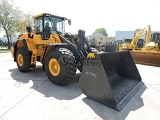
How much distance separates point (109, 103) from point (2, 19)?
26.9 m

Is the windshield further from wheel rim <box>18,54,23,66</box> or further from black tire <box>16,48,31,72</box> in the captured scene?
wheel rim <box>18,54,23,66</box>

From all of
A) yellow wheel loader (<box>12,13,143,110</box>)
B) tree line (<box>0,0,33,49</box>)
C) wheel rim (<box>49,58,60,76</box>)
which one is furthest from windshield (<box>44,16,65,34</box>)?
tree line (<box>0,0,33,49</box>)

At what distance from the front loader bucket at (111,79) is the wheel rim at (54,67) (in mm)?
1194

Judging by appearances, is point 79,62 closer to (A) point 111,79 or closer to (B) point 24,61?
(A) point 111,79

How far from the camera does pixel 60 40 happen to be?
5.56 meters

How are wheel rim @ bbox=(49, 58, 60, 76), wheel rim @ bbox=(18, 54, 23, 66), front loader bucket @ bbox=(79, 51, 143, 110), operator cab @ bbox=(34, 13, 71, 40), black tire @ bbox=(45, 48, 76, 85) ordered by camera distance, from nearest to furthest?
front loader bucket @ bbox=(79, 51, 143, 110), black tire @ bbox=(45, 48, 76, 85), wheel rim @ bbox=(49, 58, 60, 76), operator cab @ bbox=(34, 13, 71, 40), wheel rim @ bbox=(18, 54, 23, 66)

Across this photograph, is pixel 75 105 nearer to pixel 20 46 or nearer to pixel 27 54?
pixel 27 54

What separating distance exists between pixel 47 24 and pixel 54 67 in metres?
1.93

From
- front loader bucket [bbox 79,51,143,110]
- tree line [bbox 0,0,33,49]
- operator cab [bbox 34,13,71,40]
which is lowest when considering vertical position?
front loader bucket [bbox 79,51,143,110]

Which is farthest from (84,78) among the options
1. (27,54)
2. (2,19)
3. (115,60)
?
(2,19)

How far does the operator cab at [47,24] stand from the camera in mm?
6094

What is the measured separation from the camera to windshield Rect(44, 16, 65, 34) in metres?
6.19

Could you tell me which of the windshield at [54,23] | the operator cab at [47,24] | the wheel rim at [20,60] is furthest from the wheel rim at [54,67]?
the wheel rim at [20,60]

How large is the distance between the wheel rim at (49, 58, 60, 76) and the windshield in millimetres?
1610
